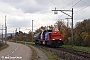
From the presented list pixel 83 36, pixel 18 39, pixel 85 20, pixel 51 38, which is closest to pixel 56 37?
pixel 51 38

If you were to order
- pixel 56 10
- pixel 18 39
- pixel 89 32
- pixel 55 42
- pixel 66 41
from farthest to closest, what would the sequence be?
pixel 18 39
pixel 66 41
pixel 89 32
pixel 55 42
pixel 56 10

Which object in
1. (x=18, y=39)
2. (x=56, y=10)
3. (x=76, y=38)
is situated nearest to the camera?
(x=56, y=10)

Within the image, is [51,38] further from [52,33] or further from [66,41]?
[66,41]

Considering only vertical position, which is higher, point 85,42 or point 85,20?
point 85,20

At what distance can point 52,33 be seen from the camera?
4412 cm

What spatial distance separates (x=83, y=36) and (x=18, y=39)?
9858 centimetres

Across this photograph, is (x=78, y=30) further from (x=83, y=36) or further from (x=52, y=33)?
(x=52, y=33)

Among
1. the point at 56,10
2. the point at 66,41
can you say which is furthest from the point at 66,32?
the point at 56,10

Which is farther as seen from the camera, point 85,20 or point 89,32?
point 85,20

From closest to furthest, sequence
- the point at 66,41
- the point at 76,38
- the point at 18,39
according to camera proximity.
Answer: the point at 76,38 → the point at 66,41 → the point at 18,39

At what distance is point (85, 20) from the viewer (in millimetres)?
53656

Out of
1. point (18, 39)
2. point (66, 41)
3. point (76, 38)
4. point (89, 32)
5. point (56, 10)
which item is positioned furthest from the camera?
point (18, 39)

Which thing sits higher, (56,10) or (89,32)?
(56,10)

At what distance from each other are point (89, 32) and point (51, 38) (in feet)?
32.0
